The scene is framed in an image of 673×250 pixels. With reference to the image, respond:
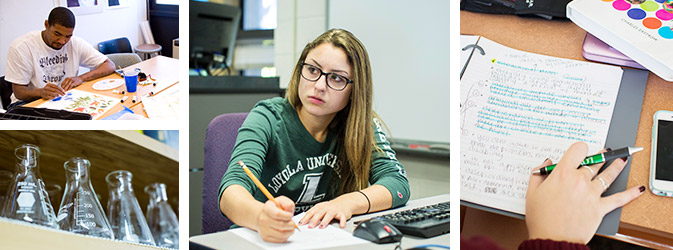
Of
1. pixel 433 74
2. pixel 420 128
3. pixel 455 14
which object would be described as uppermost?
pixel 455 14

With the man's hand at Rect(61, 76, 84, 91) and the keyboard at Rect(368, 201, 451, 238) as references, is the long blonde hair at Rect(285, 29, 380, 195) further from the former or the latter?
the man's hand at Rect(61, 76, 84, 91)

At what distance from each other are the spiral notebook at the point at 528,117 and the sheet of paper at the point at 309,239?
0.34 metres

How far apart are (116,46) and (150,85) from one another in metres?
0.08

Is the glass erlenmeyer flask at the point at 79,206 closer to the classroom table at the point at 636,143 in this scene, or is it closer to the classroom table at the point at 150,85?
the classroom table at the point at 150,85

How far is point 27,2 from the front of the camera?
0.85 metres

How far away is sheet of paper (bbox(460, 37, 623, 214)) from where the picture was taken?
41.9 inches

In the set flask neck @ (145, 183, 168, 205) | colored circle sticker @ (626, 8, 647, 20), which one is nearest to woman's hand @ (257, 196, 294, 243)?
flask neck @ (145, 183, 168, 205)

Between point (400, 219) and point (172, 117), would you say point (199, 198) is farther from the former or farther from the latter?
point (400, 219)

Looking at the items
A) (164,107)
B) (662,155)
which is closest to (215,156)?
(164,107)

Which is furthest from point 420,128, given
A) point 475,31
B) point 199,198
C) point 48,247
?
point 48,247

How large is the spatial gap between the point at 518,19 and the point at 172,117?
0.81 metres

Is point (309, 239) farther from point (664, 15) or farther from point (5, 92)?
point (664, 15)

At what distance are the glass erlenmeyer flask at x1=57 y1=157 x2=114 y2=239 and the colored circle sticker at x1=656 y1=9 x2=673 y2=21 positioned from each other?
1202 millimetres

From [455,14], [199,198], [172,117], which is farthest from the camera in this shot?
[199,198]
